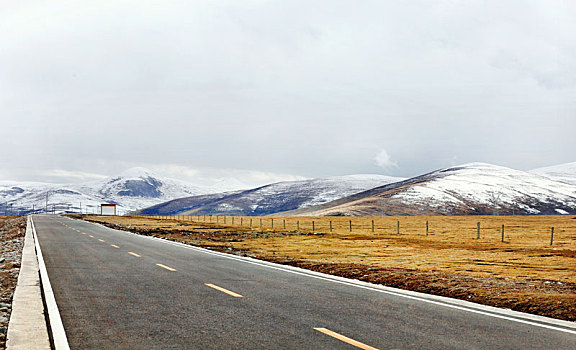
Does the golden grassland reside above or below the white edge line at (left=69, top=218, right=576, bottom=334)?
below

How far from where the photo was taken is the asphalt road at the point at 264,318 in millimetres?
8195

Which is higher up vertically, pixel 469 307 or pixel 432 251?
pixel 469 307

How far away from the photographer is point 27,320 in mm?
9812

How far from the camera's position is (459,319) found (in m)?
10.4

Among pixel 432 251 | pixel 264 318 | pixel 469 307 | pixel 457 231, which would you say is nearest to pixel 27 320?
pixel 264 318

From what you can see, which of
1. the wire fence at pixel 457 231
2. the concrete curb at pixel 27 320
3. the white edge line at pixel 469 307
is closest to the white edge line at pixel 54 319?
the concrete curb at pixel 27 320

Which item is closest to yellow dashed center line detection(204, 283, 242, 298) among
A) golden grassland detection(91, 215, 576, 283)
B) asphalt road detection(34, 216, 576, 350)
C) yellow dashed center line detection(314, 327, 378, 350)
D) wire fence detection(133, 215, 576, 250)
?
asphalt road detection(34, 216, 576, 350)

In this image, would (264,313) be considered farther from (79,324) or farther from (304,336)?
(79,324)

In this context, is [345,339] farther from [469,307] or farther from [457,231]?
[457,231]

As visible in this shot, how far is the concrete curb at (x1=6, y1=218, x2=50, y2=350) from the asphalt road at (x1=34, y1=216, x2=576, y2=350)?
16.2 inches

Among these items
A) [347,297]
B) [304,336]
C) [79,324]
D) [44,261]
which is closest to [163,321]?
[79,324]

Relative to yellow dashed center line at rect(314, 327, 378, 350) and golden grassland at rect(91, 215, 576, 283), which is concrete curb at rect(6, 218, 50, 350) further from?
golden grassland at rect(91, 215, 576, 283)

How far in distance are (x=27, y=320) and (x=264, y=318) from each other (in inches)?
166

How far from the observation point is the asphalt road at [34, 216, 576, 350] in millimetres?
8195
